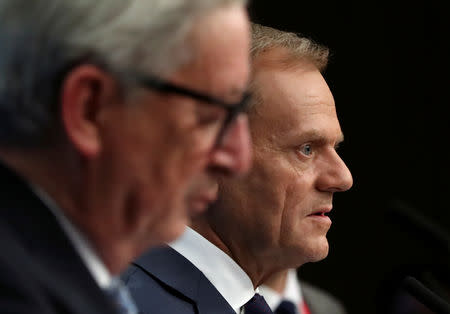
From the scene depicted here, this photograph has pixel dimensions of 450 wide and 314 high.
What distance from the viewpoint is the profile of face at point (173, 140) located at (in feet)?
3.44

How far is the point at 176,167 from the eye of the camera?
108cm

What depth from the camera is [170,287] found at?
178 cm

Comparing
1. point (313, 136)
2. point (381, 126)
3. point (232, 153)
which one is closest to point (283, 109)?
point (313, 136)

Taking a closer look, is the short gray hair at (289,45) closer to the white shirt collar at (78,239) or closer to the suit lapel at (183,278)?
the suit lapel at (183,278)

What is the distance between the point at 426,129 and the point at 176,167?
3328 mm

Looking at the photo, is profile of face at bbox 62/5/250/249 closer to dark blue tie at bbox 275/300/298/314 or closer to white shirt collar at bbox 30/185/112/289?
white shirt collar at bbox 30/185/112/289

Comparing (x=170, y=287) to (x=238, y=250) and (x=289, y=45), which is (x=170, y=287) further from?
(x=289, y=45)

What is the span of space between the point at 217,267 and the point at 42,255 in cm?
85

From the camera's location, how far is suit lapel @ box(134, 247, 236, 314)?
1779mm

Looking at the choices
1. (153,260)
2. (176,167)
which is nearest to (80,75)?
(176,167)

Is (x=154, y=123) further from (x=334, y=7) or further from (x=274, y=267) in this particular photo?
(x=334, y=7)

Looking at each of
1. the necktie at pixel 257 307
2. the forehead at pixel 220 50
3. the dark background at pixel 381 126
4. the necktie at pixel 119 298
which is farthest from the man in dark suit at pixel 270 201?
the dark background at pixel 381 126

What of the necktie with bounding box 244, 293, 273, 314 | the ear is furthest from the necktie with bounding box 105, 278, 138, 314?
the necktie with bounding box 244, 293, 273, 314

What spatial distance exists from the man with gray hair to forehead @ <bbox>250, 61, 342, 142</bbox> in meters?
0.78
